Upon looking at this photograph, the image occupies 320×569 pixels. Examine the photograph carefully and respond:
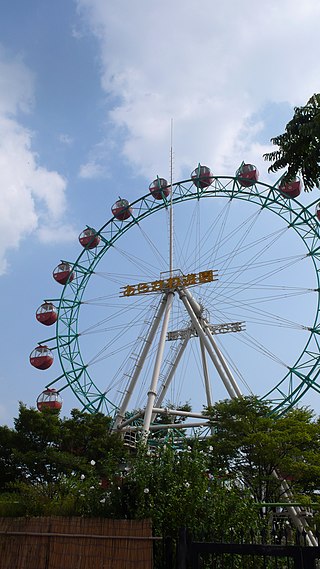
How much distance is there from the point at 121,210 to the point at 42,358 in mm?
9447

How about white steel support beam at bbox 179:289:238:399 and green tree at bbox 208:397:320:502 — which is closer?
green tree at bbox 208:397:320:502

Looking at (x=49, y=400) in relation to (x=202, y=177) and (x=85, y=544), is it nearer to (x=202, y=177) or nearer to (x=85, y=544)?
(x=202, y=177)

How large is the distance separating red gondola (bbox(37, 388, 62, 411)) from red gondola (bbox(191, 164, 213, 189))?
13627mm

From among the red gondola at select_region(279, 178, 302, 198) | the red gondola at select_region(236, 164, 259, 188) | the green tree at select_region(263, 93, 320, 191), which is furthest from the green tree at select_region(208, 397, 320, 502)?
the red gondola at select_region(236, 164, 259, 188)

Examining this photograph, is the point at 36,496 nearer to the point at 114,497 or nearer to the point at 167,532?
Answer: the point at 114,497

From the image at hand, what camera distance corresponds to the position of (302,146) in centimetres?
1161

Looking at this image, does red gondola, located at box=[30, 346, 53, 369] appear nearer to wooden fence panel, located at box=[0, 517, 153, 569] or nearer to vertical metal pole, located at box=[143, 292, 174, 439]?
vertical metal pole, located at box=[143, 292, 174, 439]

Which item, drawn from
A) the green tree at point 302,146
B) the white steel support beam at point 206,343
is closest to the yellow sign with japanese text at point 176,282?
the white steel support beam at point 206,343

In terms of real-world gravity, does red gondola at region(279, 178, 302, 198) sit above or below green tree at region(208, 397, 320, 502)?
above

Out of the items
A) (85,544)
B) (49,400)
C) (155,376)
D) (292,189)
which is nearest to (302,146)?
(85,544)

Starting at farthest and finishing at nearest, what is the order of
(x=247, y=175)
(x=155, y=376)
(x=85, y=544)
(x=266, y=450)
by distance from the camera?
(x=247, y=175), (x=155, y=376), (x=266, y=450), (x=85, y=544)

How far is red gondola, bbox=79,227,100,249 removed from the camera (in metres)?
33.4

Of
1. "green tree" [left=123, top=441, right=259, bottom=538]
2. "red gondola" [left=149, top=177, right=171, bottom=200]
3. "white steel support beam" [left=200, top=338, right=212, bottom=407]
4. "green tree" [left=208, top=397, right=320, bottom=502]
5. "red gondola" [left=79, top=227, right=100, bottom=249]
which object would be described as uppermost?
"red gondola" [left=149, top=177, right=171, bottom=200]

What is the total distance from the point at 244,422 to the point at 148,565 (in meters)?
13.1
